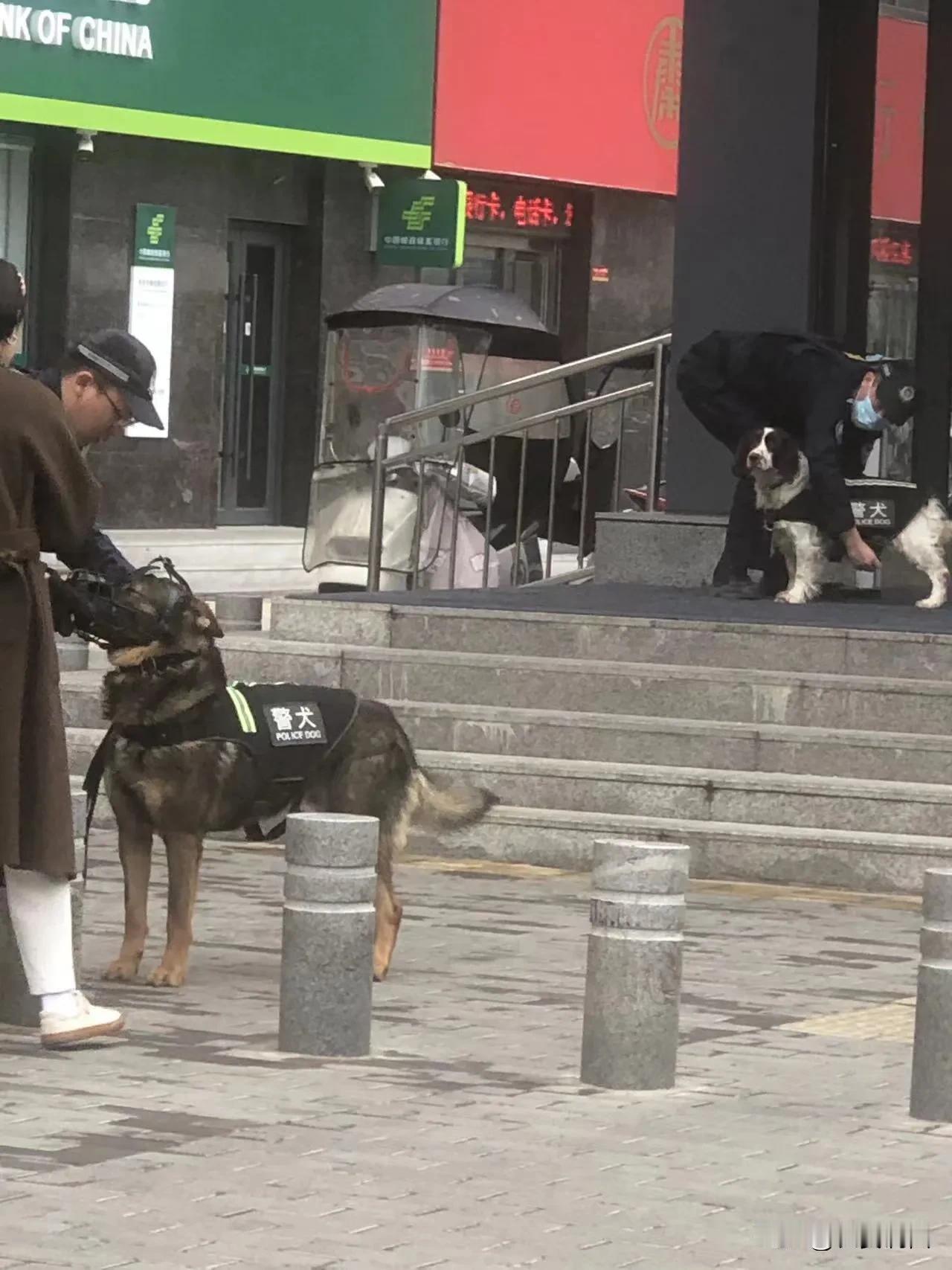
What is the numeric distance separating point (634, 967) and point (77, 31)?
1867 cm

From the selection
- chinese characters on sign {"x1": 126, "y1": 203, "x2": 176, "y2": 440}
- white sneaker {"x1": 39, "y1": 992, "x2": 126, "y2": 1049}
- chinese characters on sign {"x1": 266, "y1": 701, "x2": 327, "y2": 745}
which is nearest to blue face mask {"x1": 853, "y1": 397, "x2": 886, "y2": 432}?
chinese characters on sign {"x1": 266, "y1": 701, "x2": 327, "y2": 745}

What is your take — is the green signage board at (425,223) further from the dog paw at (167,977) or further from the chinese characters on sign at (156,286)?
the dog paw at (167,977)

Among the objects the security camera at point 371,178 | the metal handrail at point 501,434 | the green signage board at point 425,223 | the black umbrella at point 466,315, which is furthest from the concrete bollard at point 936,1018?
the security camera at point 371,178

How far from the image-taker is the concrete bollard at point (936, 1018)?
7.24 meters

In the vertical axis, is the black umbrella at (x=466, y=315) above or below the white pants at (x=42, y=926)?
above

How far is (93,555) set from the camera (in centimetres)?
800

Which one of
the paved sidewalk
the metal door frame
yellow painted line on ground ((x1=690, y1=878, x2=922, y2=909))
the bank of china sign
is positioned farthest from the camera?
the metal door frame

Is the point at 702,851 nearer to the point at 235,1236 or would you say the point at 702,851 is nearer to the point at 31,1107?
the point at 31,1107

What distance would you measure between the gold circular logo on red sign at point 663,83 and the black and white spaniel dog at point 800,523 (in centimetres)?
1692

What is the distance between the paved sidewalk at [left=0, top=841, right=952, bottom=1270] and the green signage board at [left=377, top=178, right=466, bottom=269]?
714 inches

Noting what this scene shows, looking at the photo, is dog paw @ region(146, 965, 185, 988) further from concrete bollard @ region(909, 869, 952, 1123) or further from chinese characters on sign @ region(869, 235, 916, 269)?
chinese characters on sign @ region(869, 235, 916, 269)

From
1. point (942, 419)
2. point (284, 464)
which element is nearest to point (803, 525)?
point (942, 419)

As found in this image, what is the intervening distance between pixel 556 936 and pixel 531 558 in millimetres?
8396

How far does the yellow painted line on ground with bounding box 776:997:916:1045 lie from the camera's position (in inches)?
330
